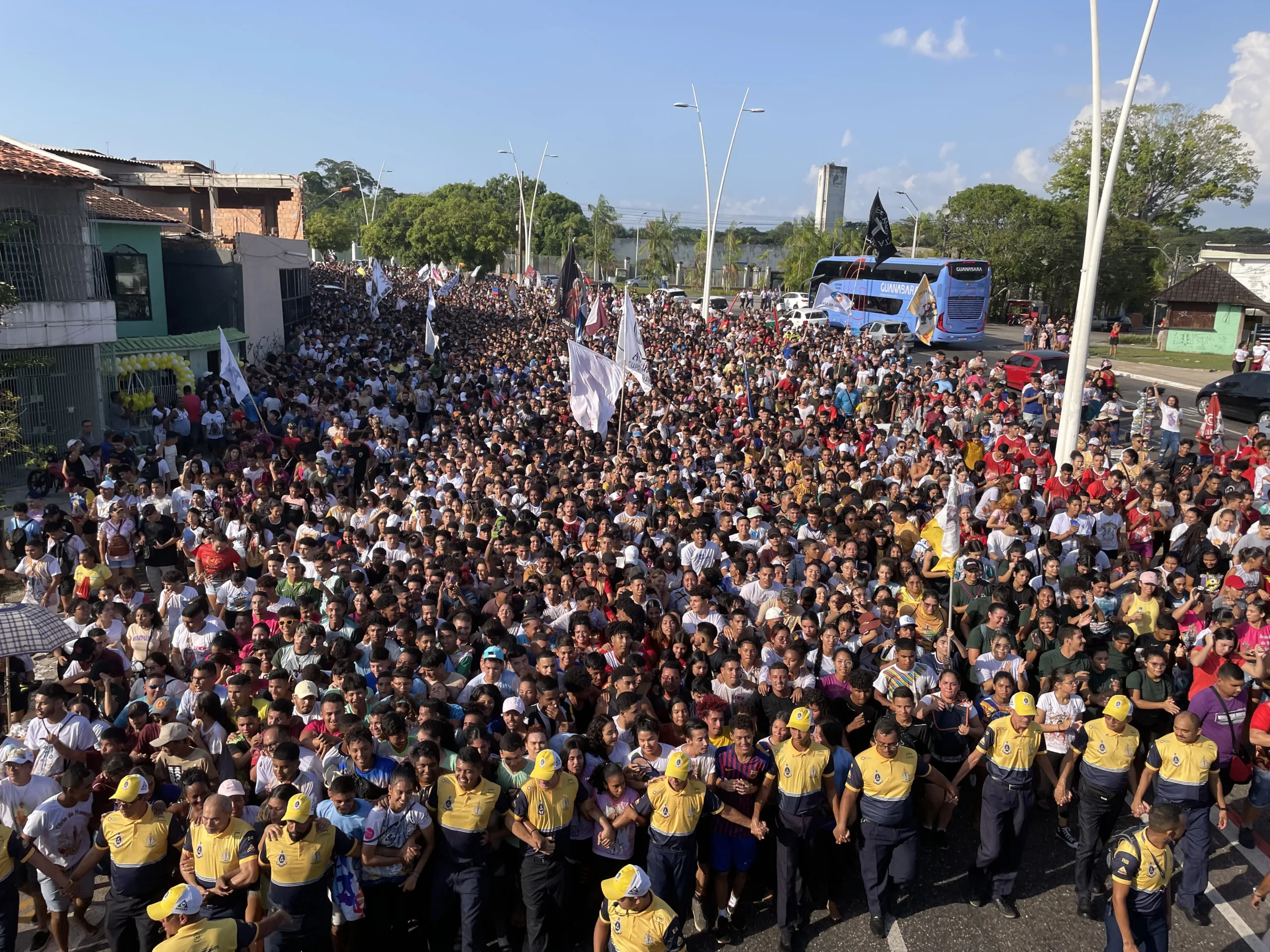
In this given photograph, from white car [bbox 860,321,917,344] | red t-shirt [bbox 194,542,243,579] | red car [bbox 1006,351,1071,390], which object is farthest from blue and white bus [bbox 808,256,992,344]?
red t-shirt [bbox 194,542,243,579]

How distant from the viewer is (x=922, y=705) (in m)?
6.28

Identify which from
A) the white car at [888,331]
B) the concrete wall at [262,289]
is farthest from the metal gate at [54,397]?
the white car at [888,331]

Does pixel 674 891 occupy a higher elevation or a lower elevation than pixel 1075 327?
lower

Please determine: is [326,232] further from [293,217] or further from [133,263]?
[133,263]

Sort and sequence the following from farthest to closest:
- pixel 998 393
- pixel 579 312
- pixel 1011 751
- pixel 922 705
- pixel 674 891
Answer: pixel 579 312 → pixel 998 393 → pixel 922 705 → pixel 1011 751 → pixel 674 891

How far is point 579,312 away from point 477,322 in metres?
12.7

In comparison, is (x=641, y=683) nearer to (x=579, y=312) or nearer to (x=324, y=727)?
(x=324, y=727)

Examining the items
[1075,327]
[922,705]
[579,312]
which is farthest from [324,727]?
[579,312]

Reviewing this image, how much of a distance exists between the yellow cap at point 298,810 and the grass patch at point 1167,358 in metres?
36.2

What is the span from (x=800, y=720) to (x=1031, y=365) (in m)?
20.9

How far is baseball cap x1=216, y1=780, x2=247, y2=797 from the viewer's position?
16.8 ft

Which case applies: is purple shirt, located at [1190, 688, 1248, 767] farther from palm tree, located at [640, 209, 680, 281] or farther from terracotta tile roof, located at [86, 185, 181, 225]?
palm tree, located at [640, 209, 680, 281]

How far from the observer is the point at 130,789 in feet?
16.0

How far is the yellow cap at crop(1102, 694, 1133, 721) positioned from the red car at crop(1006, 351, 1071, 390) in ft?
61.5
